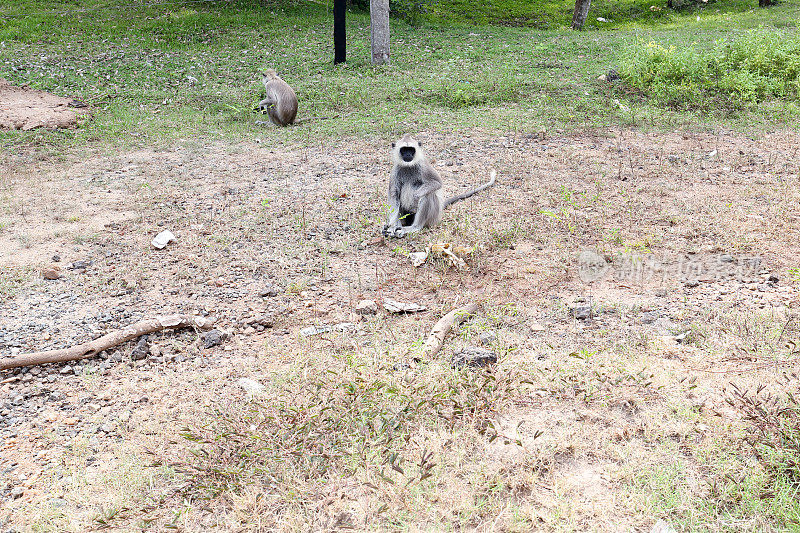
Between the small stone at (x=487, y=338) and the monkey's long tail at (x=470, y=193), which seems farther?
the monkey's long tail at (x=470, y=193)

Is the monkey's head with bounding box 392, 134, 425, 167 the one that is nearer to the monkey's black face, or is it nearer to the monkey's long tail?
the monkey's black face

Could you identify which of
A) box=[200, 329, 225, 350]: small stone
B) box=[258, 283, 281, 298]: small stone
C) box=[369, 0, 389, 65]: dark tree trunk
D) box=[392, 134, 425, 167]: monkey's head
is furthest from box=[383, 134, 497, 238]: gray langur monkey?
box=[369, 0, 389, 65]: dark tree trunk

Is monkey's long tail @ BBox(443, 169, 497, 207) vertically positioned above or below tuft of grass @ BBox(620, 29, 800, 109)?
below

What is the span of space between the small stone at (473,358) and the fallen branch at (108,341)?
2.04 metres

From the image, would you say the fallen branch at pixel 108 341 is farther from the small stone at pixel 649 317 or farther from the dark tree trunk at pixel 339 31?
the dark tree trunk at pixel 339 31

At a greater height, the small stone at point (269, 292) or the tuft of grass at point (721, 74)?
the tuft of grass at point (721, 74)

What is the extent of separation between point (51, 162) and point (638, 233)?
310 inches

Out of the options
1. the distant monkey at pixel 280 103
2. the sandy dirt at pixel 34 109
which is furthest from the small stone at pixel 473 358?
the sandy dirt at pixel 34 109

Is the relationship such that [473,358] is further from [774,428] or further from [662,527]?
[774,428]

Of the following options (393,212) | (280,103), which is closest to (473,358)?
(393,212)

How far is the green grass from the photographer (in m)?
10.3

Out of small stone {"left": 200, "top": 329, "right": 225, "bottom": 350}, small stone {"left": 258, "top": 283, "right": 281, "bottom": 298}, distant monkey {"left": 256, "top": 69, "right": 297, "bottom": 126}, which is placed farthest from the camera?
distant monkey {"left": 256, "top": 69, "right": 297, "bottom": 126}

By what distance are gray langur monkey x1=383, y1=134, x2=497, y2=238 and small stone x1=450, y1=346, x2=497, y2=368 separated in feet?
8.45

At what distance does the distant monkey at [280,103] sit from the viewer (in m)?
10.7
